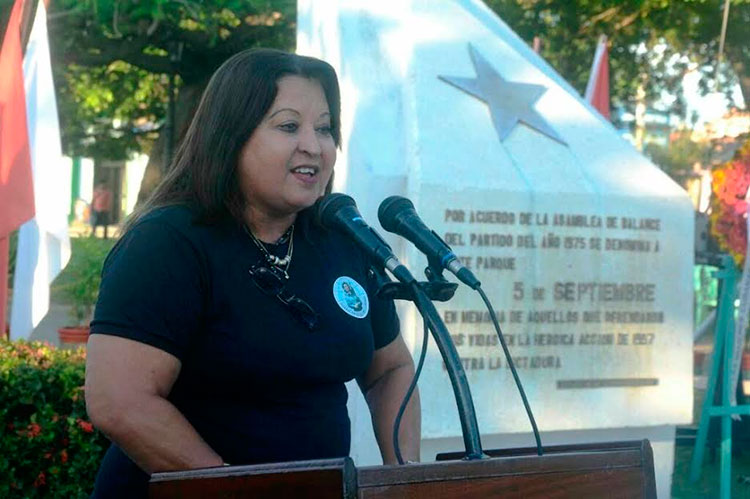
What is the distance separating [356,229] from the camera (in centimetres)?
240

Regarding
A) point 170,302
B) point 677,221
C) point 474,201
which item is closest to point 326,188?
point 170,302

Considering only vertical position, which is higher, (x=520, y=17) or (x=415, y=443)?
(x=520, y=17)

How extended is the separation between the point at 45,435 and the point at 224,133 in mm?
2922

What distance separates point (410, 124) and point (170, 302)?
9.58 feet

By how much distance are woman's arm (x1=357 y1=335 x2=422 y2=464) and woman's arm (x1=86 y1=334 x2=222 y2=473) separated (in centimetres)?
54

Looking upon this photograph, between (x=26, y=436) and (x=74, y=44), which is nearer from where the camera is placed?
(x=26, y=436)

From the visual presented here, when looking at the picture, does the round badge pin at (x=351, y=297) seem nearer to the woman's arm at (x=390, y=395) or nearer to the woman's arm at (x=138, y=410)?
the woman's arm at (x=390, y=395)

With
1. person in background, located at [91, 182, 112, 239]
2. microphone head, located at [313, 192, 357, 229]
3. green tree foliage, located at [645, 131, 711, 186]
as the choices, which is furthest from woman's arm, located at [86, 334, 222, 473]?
person in background, located at [91, 182, 112, 239]

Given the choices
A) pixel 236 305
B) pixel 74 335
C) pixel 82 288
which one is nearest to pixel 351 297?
pixel 236 305

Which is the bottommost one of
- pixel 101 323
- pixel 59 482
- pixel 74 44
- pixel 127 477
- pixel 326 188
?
pixel 59 482

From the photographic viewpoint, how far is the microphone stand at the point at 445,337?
2.09m

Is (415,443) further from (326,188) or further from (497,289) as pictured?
(497,289)

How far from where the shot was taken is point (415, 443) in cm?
281

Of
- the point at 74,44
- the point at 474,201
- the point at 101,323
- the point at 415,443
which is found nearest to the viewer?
the point at 101,323
